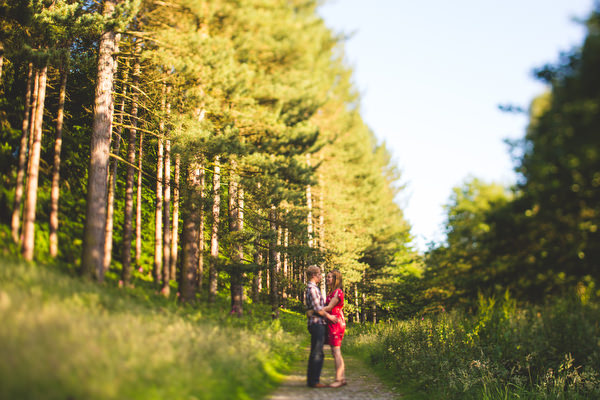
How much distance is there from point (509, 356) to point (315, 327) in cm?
487

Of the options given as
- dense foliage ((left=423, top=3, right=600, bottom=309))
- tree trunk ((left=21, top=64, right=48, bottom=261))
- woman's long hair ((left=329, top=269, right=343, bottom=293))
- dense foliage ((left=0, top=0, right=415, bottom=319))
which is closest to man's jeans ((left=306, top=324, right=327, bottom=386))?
woman's long hair ((left=329, top=269, right=343, bottom=293))

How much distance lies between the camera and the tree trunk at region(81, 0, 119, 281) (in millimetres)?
9328

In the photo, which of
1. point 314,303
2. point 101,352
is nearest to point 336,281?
point 314,303

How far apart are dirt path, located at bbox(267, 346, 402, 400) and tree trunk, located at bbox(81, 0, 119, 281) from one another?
4875 mm

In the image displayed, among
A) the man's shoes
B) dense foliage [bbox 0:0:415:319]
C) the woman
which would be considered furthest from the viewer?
dense foliage [bbox 0:0:415:319]

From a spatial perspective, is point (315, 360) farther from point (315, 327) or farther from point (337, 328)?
point (337, 328)

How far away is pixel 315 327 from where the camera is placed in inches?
308

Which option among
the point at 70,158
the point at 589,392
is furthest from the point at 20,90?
the point at 589,392

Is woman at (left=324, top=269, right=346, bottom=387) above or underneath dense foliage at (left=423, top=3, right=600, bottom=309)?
underneath

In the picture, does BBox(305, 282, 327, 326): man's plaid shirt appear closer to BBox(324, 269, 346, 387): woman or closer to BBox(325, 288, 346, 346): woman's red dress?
BBox(324, 269, 346, 387): woman

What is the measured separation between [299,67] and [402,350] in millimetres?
7824

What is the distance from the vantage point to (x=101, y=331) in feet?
16.5

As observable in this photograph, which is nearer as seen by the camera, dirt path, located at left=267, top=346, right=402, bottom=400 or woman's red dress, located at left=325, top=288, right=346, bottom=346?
dirt path, located at left=267, top=346, right=402, bottom=400

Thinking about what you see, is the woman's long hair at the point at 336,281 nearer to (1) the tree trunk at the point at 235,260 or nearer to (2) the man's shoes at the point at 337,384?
(2) the man's shoes at the point at 337,384
